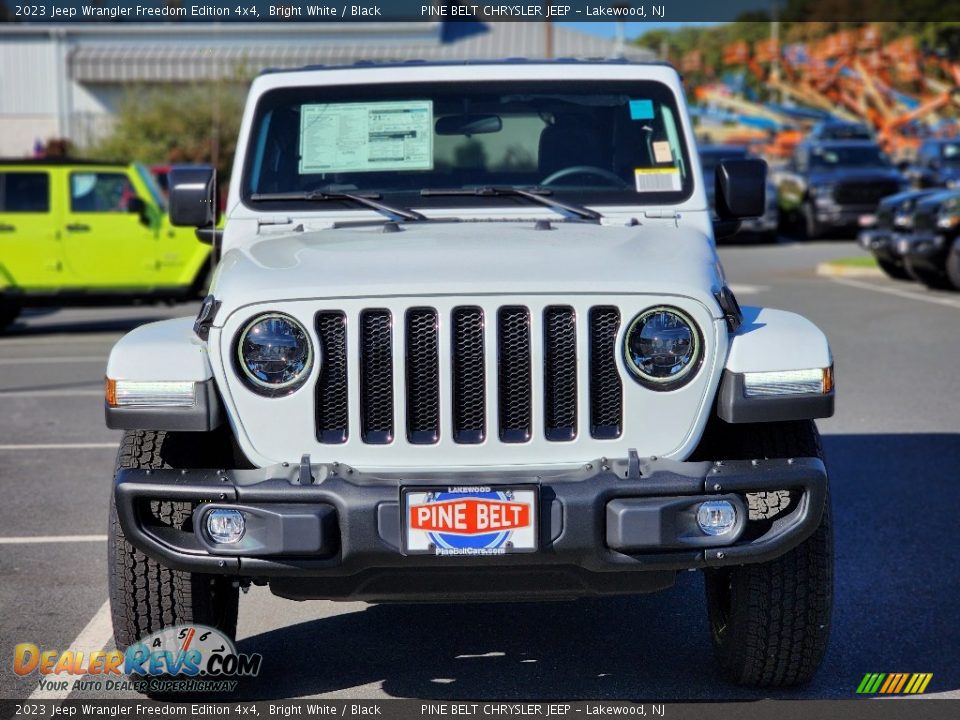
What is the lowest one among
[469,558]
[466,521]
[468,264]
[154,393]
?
[469,558]

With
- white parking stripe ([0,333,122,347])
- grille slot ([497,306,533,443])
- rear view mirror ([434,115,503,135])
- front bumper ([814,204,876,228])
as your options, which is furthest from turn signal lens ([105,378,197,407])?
front bumper ([814,204,876,228])

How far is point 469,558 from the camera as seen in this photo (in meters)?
3.98

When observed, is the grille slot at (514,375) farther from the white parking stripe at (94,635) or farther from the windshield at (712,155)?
the windshield at (712,155)

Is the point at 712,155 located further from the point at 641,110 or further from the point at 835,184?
the point at 641,110

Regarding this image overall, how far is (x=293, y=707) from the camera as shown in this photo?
445 centimetres

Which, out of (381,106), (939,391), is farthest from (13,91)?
(381,106)

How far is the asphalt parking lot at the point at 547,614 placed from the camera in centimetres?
469

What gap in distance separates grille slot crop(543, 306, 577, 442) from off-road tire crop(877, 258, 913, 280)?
645 inches

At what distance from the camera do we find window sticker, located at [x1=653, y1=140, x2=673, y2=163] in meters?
5.64

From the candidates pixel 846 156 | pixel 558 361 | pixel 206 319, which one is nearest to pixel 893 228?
pixel 846 156

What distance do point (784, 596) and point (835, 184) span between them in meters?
24.3

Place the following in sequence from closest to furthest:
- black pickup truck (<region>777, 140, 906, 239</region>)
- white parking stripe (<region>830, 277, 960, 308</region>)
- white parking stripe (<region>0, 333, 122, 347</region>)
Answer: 1. white parking stripe (<region>0, 333, 122, 347</region>)
2. white parking stripe (<region>830, 277, 960, 308</region>)
3. black pickup truck (<region>777, 140, 906, 239</region>)

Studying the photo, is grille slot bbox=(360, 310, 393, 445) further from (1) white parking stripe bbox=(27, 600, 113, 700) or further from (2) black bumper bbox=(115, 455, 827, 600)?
(1) white parking stripe bbox=(27, 600, 113, 700)

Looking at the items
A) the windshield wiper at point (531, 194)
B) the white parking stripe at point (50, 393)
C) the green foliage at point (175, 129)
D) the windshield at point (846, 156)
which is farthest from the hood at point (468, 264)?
the green foliage at point (175, 129)
